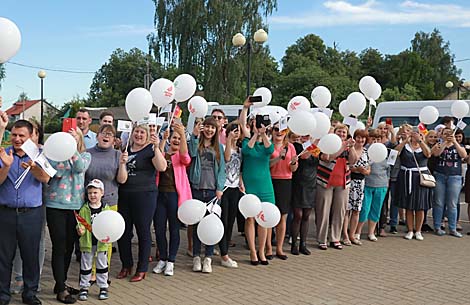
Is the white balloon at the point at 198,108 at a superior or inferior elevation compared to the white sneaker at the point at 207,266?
superior

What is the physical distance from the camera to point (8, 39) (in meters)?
4.26

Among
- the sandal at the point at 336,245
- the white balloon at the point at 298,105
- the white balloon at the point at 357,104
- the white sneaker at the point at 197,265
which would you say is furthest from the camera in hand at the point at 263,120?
the sandal at the point at 336,245

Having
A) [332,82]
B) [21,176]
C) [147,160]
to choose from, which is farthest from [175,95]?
[332,82]

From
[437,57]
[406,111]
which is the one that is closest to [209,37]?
[406,111]

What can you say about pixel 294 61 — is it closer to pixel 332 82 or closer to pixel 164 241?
pixel 332 82

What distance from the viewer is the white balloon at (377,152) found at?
7250mm

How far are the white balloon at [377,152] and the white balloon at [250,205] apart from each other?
224cm

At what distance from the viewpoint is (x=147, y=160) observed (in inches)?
215

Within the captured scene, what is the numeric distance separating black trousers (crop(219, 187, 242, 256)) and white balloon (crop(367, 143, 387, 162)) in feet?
7.04

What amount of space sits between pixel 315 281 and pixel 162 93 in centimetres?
266

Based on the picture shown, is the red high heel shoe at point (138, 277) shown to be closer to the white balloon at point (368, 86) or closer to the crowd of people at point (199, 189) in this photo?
the crowd of people at point (199, 189)

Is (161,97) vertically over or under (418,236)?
over

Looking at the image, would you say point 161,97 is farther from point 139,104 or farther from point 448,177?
point 448,177

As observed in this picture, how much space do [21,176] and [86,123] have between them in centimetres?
183
